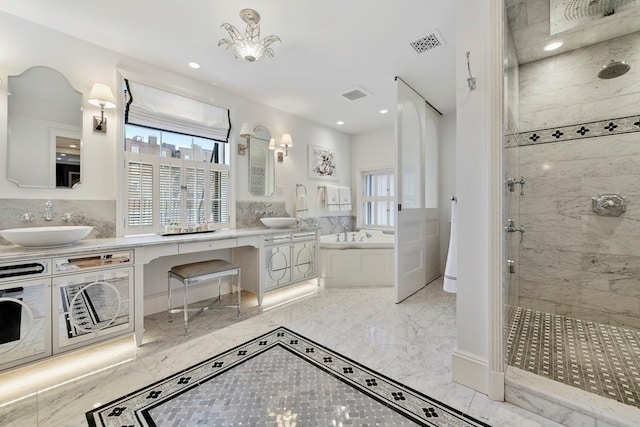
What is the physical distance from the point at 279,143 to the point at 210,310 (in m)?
2.37

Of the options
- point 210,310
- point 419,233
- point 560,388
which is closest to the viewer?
point 560,388

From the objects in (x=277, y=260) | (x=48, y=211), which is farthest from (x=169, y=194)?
(x=277, y=260)

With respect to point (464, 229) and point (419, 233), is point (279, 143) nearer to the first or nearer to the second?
point (419, 233)

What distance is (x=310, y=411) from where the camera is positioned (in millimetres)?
1409

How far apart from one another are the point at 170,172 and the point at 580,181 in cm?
398

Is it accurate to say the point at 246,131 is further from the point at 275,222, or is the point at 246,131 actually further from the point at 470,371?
the point at 470,371

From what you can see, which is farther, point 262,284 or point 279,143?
point 279,143

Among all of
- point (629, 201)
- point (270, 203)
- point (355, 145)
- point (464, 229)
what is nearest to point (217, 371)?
point (464, 229)

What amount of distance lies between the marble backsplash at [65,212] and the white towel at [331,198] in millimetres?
2889

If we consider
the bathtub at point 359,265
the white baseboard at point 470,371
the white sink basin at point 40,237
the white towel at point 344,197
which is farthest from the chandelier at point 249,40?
the white towel at point 344,197

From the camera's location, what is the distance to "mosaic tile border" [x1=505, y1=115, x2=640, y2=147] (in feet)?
7.04

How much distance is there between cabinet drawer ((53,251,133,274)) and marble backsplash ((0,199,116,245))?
0.61 meters

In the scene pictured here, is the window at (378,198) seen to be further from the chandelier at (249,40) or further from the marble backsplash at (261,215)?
the chandelier at (249,40)

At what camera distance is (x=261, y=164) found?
3617 mm
